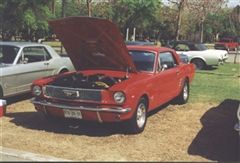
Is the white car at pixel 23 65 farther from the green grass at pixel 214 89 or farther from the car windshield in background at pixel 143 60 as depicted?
the green grass at pixel 214 89

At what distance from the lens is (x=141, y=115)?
8.02 meters

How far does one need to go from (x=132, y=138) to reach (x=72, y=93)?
125 cm

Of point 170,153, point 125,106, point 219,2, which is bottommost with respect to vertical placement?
point 170,153

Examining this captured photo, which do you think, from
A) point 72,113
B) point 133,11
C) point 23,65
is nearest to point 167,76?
point 72,113

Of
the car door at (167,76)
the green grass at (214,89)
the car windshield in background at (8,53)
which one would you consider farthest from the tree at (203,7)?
the car windshield in background at (8,53)

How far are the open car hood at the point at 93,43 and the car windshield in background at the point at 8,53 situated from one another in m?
1.75

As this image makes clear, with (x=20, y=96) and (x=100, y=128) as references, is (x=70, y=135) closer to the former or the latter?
(x=100, y=128)

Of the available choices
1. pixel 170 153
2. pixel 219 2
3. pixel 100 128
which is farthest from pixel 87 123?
pixel 219 2

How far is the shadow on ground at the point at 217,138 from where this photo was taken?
6.80m

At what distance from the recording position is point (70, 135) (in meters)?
7.74

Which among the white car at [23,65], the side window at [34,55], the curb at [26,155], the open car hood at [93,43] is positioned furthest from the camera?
the side window at [34,55]

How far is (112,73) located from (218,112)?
108 inches

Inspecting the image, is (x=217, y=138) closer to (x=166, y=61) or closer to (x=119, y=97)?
(x=119, y=97)

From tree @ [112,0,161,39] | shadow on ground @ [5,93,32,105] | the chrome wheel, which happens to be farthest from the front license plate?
tree @ [112,0,161,39]
